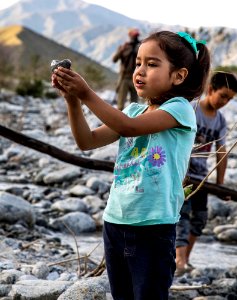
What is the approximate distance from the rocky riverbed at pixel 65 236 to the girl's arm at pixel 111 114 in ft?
2.81

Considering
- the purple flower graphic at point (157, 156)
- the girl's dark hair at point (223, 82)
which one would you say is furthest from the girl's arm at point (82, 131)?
the girl's dark hair at point (223, 82)

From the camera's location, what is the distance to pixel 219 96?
12.6 feet

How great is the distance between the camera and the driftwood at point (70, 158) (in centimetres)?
336

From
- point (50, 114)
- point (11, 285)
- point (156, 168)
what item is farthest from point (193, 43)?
point (50, 114)

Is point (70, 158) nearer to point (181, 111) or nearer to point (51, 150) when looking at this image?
point (51, 150)

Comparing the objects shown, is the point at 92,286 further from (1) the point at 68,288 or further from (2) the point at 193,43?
(2) the point at 193,43

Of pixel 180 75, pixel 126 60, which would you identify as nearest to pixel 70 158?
pixel 180 75

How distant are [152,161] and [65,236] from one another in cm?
337

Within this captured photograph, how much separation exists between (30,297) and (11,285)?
265 mm

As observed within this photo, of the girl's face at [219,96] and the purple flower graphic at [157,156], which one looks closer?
the purple flower graphic at [157,156]

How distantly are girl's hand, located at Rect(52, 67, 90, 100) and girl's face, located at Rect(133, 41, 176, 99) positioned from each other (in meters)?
0.24

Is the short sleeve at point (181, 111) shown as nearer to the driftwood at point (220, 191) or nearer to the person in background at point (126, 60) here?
the driftwood at point (220, 191)

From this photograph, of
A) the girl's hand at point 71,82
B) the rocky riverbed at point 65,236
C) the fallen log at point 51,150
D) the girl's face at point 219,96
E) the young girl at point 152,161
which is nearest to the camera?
the girl's hand at point 71,82

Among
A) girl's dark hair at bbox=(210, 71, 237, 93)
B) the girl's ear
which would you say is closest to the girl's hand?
the girl's ear
